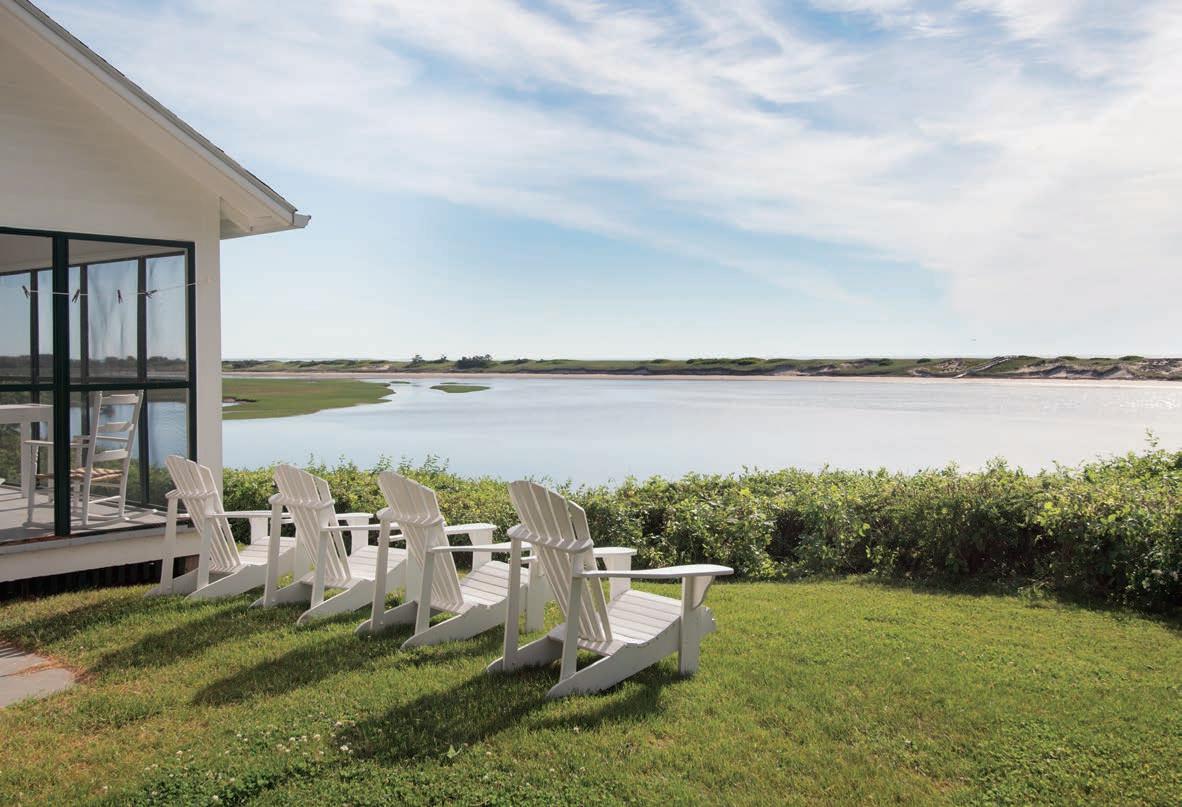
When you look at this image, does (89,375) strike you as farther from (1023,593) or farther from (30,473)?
(1023,593)

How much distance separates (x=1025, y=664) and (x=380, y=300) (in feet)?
78.2

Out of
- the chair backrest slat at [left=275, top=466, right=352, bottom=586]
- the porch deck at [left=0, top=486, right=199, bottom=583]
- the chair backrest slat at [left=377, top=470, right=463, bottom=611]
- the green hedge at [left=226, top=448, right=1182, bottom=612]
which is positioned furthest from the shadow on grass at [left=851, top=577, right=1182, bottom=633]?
the porch deck at [left=0, top=486, right=199, bottom=583]

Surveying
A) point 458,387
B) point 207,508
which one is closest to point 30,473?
point 207,508

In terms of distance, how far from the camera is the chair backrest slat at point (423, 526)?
17.5 ft

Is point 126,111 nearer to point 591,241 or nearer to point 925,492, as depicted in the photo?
point 925,492

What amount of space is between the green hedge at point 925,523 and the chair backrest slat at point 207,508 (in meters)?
2.56

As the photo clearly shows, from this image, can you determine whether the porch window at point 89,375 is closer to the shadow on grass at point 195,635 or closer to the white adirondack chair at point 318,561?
the shadow on grass at point 195,635

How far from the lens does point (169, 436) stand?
8.01m

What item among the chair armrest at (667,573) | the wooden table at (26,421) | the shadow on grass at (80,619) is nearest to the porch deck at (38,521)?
the wooden table at (26,421)

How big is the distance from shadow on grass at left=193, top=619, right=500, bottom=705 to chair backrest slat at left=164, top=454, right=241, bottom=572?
1443 millimetres

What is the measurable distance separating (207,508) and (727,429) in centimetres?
2059

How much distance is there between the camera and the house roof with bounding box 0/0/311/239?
6609 mm

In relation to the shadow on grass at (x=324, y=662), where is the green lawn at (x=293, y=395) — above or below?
Answer: above

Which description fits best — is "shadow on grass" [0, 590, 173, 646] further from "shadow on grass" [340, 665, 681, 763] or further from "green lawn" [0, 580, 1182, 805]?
"shadow on grass" [340, 665, 681, 763]
